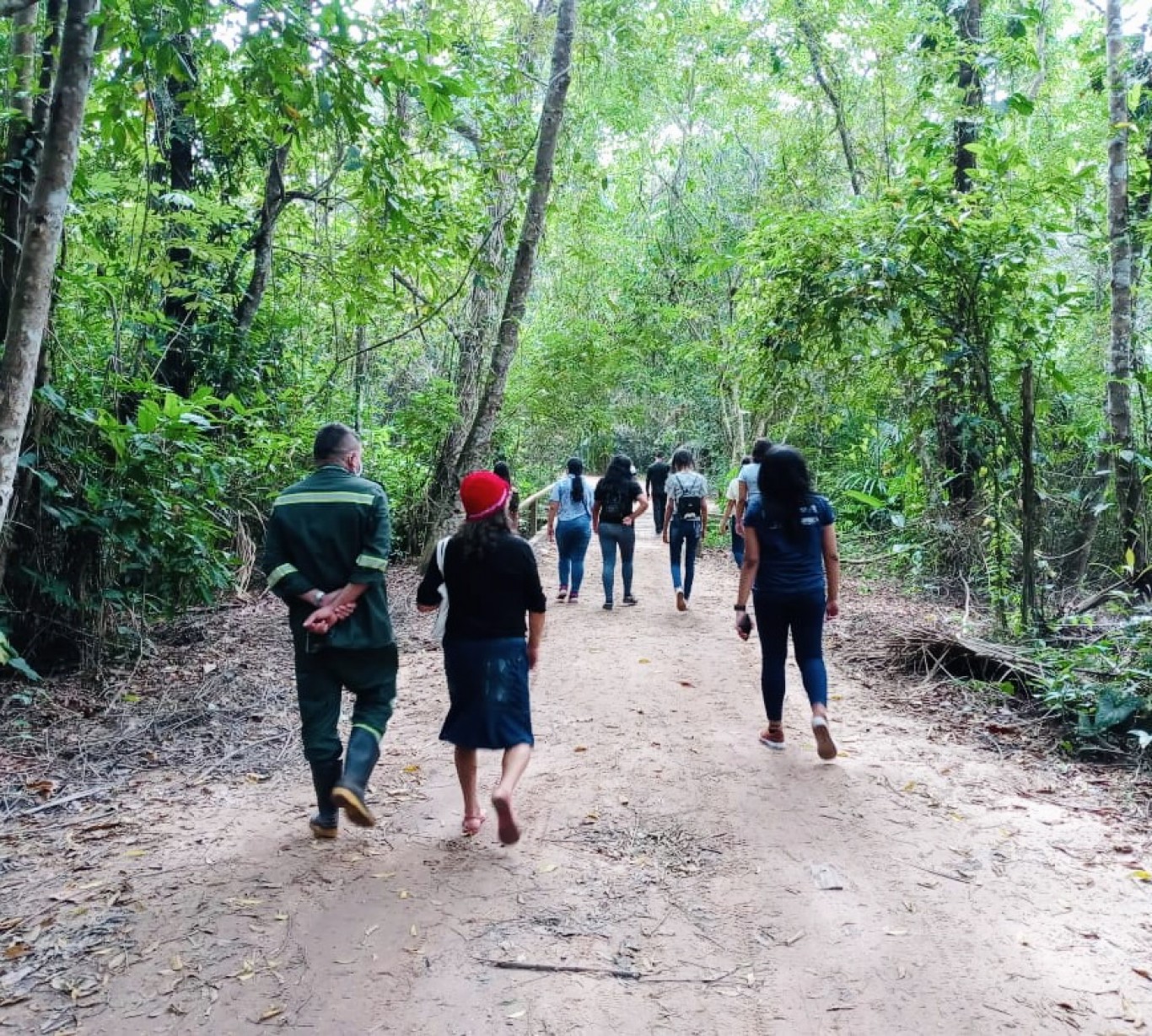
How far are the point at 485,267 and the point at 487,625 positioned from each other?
15.5 feet

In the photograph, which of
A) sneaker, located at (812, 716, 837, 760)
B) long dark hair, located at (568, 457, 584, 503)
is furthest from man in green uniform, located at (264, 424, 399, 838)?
long dark hair, located at (568, 457, 584, 503)

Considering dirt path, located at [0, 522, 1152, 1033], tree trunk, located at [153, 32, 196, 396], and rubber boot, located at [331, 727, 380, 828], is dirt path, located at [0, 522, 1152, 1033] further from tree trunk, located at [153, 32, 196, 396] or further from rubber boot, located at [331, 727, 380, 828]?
tree trunk, located at [153, 32, 196, 396]

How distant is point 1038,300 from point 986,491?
79.3 inches

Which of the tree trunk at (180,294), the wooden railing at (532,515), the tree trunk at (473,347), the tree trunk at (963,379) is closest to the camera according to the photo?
the tree trunk at (963,379)

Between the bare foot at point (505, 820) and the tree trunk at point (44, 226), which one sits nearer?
the bare foot at point (505, 820)

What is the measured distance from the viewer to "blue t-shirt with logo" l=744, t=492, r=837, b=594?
5.02 metres

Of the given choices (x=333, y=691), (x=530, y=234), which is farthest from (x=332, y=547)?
(x=530, y=234)

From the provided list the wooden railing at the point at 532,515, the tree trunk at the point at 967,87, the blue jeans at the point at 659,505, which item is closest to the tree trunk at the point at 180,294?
the wooden railing at the point at 532,515

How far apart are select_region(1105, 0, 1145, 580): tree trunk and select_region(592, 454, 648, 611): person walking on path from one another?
15.3ft

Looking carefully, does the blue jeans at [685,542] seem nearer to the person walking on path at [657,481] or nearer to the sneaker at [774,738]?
the person walking on path at [657,481]

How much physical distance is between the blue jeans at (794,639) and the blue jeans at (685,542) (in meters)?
4.29

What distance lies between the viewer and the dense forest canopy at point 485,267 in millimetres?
5398

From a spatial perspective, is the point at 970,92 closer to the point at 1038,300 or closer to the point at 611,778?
the point at 1038,300

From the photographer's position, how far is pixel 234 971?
2.99 m
